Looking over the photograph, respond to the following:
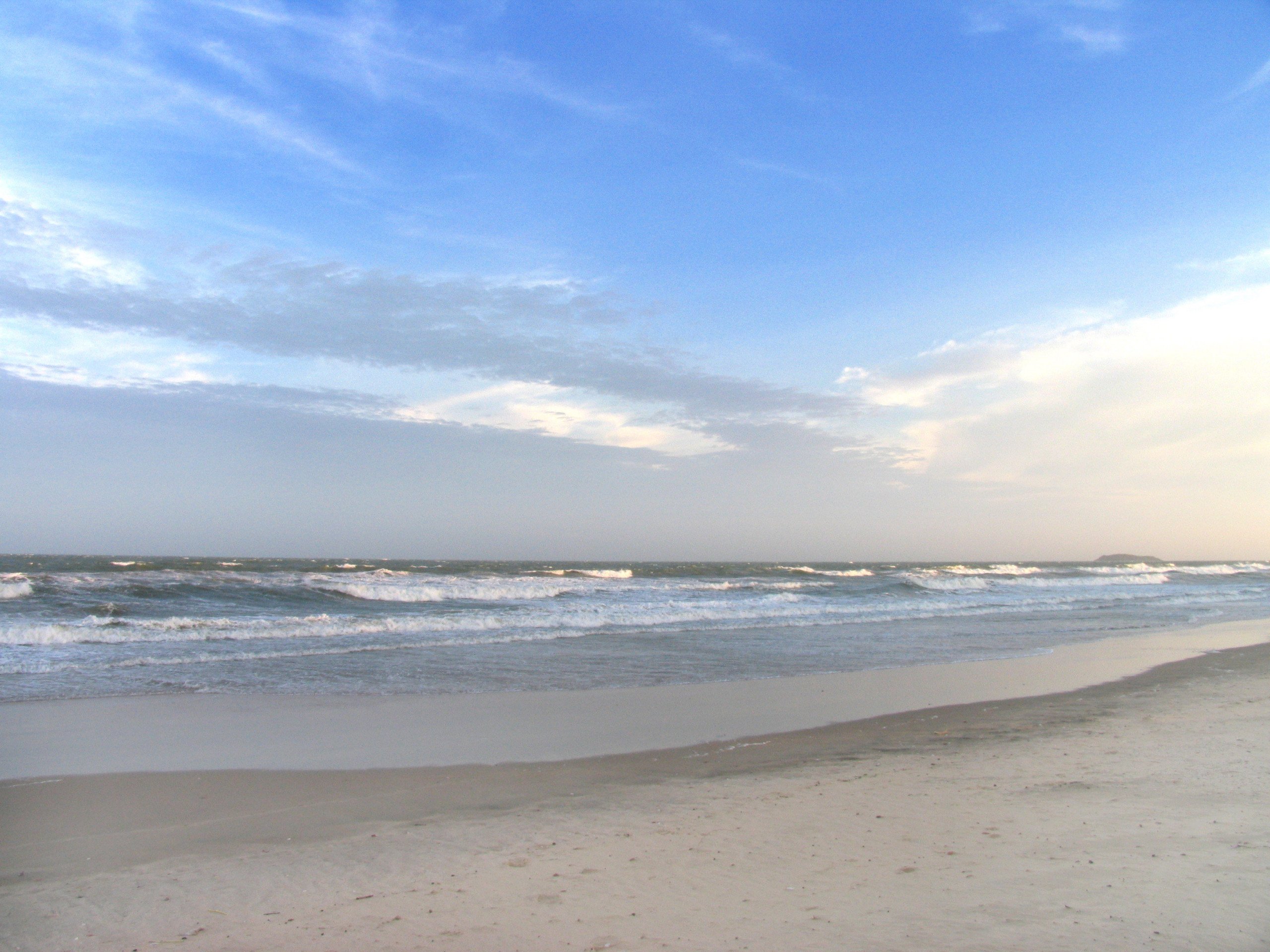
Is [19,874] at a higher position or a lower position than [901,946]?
lower

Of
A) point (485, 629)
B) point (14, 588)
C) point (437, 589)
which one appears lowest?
point (485, 629)

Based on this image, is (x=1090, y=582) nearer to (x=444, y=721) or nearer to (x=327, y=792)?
(x=444, y=721)

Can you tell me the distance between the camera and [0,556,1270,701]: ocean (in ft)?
41.1

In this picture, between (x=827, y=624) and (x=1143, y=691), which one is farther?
(x=827, y=624)

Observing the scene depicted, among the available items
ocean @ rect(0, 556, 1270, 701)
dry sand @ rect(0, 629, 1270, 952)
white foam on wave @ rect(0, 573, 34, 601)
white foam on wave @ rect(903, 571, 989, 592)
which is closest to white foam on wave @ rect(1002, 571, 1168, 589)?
white foam on wave @ rect(903, 571, 989, 592)

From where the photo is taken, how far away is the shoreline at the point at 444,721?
297 inches

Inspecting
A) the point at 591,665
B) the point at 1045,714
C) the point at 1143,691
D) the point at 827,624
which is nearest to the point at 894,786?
the point at 1045,714

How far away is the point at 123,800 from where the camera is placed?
6.24 meters

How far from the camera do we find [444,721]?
9.33 meters

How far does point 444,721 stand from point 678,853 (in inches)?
204

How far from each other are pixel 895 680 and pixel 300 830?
9.74 m

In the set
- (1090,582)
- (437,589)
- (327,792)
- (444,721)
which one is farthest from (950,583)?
(327,792)

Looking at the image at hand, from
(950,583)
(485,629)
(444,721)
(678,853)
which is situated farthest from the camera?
(950,583)

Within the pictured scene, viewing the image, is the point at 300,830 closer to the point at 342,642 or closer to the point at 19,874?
the point at 19,874
